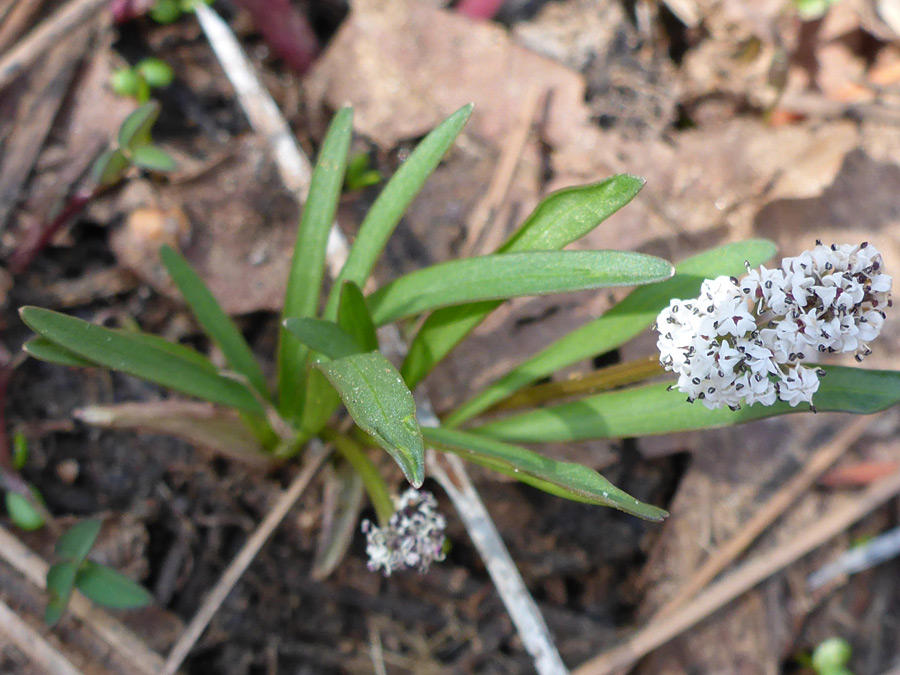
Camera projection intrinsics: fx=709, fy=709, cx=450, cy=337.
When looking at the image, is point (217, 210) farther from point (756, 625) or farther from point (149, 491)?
point (756, 625)

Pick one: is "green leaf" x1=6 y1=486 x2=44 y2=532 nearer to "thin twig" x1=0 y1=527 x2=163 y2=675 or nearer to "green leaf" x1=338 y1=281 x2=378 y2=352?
"thin twig" x1=0 y1=527 x2=163 y2=675

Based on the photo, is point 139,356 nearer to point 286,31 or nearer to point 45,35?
point 45,35

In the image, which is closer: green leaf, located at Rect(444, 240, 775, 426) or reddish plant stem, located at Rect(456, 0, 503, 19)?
green leaf, located at Rect(444, 240, 775, 426)

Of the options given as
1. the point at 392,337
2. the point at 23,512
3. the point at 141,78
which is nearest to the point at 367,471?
the point at 392,337

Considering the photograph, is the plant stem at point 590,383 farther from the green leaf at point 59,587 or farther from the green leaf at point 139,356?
the green leaf at point 59,587

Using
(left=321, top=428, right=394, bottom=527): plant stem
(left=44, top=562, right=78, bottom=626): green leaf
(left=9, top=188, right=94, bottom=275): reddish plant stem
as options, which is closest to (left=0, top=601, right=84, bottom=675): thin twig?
(left=44, top=562, right=78, bottom=626): green leaf

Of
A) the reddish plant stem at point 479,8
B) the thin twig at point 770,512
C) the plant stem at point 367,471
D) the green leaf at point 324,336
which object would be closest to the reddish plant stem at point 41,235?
the plant stem at point 367,471
